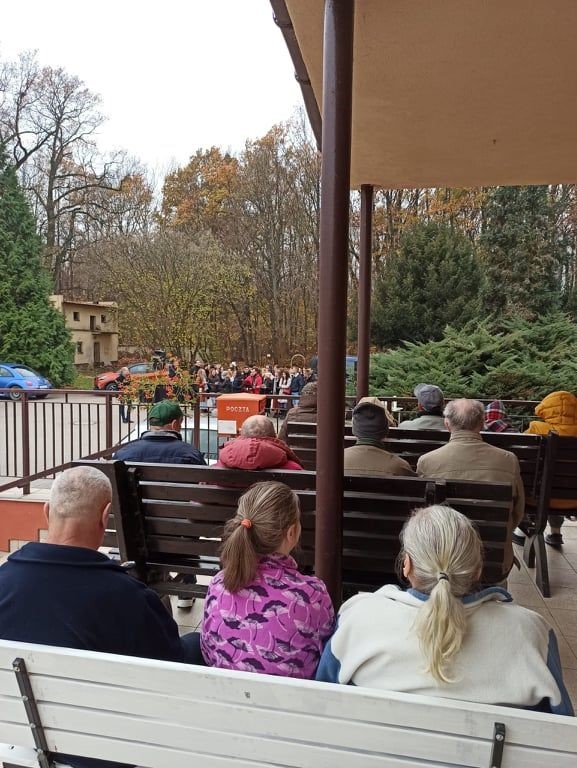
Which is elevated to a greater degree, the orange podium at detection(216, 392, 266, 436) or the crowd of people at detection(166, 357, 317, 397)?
the orange podium at detection(216, 392, 266, 436)

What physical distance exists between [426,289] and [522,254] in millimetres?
3362

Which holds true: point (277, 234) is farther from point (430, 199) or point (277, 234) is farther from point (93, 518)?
point (93, 518)

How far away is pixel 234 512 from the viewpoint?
9.10 feet

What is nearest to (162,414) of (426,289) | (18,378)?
(426,289)

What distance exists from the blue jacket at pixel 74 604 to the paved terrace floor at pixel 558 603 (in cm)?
191

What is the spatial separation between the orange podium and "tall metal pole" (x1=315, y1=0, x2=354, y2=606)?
14.5 ft

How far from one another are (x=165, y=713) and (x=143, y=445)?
7.36 feet

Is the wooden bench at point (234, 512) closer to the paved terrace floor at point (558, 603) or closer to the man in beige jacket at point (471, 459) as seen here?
the man in beige jacket at point (471, 459)

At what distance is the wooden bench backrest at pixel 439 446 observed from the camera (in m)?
3.86

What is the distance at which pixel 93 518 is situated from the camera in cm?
173

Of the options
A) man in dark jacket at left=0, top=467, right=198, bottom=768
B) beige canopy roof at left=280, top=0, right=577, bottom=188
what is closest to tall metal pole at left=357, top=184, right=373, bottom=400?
beige canopy roof at left=280, top=0, right=577, bottom=188

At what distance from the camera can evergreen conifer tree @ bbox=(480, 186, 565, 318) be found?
19.1 metres

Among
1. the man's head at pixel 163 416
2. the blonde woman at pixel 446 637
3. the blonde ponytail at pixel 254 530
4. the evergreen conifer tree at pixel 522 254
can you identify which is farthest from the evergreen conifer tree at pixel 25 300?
the blonde woman at pixel 446 637

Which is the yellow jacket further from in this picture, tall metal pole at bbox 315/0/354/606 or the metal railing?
the metal railing
